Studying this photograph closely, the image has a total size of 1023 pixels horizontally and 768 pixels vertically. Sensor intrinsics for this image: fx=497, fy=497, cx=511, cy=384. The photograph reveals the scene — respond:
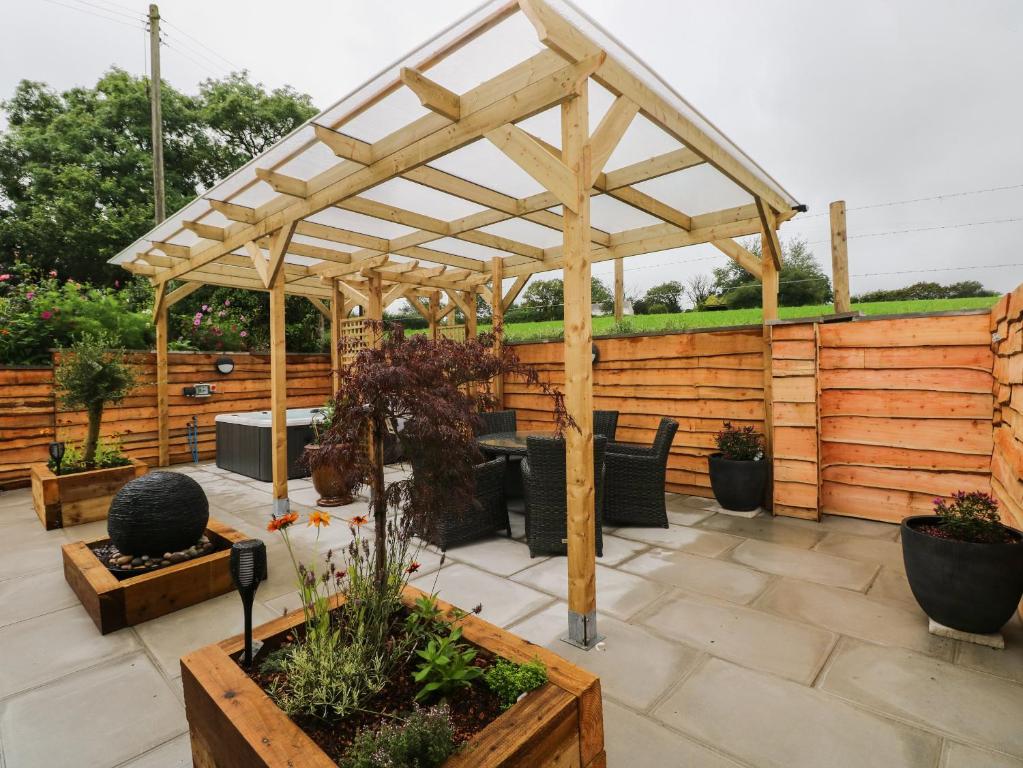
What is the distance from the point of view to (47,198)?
1155 cm

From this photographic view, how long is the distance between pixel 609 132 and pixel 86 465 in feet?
17.2

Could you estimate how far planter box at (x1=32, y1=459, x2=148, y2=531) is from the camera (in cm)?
407

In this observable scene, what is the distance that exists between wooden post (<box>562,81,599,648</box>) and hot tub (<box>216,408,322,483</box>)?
13.5 feet

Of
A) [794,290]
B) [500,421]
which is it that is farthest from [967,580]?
[794,290]

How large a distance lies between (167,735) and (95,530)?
127 inches

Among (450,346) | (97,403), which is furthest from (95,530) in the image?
(450,346)

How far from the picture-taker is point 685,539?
11.8ft

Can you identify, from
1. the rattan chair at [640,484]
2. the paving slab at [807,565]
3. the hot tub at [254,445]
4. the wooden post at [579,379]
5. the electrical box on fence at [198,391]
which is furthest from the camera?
the electrical box on fence at [198,391]

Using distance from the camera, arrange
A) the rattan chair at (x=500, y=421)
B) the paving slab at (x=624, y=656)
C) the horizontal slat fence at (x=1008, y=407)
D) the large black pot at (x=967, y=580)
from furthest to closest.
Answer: the rattan chair at (x=500, y=421), the horizontal slat fence at (x=1008, y=407), the large black pot at (x=967, y=580), the paving slab at (x=624, y=656)

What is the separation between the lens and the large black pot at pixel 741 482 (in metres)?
4.14

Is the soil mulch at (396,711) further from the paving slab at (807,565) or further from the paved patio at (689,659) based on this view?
the paving slab at (807,565)

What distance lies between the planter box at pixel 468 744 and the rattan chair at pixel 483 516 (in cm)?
187

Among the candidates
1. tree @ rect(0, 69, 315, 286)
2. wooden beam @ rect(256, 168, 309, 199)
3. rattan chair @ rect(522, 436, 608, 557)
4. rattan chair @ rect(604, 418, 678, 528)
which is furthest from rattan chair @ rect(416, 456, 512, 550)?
tree @ rect(0, 69, 315, 286)

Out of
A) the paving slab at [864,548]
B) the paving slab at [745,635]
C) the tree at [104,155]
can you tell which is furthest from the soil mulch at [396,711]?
the tree at [104,155]
